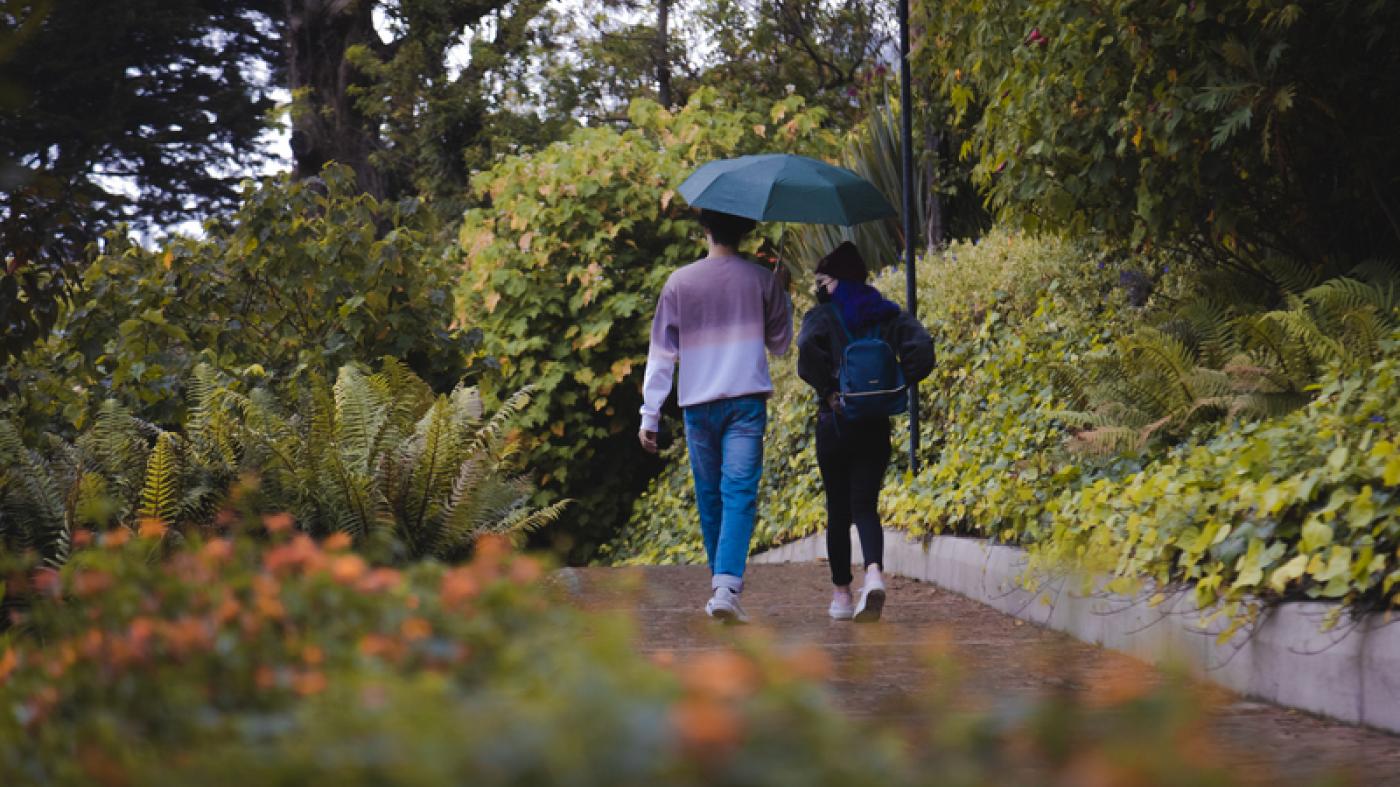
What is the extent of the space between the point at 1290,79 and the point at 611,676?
6.89 metres

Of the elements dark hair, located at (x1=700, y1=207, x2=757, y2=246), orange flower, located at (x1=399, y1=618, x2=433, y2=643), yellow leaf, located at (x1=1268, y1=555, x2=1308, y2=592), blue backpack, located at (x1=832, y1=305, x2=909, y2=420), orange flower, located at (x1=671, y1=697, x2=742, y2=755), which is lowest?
yellow leaf, located at (x1=1268, y1=555, x2=1308, y2=592)

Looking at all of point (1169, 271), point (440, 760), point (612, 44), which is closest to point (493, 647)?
point (440, 760)

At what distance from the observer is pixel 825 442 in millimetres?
6859

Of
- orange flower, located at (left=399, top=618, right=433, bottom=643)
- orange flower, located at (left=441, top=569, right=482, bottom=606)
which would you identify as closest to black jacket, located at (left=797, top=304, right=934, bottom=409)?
orange flower, located at (left=441, top=569, right=482, bottom=606)

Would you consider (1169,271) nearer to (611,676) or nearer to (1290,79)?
(1290,79)

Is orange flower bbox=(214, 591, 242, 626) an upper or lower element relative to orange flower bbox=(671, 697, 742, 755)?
upper

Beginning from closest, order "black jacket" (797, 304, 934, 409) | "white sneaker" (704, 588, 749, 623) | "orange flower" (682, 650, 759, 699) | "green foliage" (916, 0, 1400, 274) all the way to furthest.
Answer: "orange flower" (682, 650, 759, 699), "white sneaker" (704, 588, 749, 623), "black jacket" (797, 304, 934, 409), "green foliage" (916, 0, 1400, 274)

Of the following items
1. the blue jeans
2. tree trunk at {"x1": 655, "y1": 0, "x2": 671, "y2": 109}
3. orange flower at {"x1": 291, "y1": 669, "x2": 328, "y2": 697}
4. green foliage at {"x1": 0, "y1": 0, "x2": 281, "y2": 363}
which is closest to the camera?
orange flower at {"x1": 291, "y1": 669, "x2": 328, "y2": 697}

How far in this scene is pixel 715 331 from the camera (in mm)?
6719

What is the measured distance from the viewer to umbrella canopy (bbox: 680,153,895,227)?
700 centimetres

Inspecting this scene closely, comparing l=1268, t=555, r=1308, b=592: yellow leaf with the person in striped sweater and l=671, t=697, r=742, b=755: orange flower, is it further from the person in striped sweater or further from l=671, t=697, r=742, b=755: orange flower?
l=671, t=697, r=742, b=755: orange flower

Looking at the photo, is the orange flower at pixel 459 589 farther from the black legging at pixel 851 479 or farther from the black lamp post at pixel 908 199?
the black lamp post at pixel 908 199

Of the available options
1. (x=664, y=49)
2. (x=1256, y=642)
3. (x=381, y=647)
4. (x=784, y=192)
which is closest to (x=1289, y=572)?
(x=1256, y=642)

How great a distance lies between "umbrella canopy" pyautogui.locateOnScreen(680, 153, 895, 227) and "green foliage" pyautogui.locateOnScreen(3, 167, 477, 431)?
2781mm
